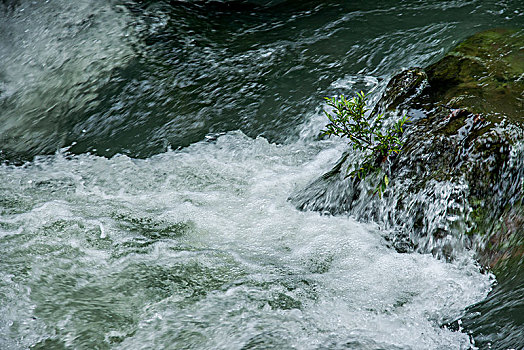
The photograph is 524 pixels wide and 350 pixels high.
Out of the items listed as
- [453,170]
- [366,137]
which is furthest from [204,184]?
[453,170]

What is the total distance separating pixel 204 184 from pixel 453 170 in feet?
8.18

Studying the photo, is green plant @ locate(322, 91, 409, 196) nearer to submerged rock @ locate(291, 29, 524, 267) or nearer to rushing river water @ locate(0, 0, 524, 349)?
submerged rock @ locate(291, 29, 524, 267)

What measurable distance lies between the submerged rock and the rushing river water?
177 millimetres

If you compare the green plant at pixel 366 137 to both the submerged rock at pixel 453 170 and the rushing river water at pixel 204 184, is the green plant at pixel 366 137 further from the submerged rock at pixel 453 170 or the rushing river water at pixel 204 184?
the rushing river water at pixel 204 184

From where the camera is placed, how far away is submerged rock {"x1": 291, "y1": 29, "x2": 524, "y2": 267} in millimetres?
3658

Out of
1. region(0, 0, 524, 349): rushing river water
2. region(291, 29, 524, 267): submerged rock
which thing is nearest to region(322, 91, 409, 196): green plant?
region(291, 29, 524, 267): submerged rock

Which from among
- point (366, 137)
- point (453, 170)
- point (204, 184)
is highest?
point (366, 137)

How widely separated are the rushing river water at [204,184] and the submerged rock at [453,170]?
0.58ft

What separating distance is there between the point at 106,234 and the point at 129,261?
1.63 feet

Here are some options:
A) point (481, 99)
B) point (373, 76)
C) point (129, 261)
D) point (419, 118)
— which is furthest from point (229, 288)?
point (373, 76)

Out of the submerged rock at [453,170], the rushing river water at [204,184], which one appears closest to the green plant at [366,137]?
the submerged rock at [453,170]

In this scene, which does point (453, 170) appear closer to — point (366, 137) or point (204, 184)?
point (366, 137)

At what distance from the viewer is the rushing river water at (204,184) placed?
336 centimetres

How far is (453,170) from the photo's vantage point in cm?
382
